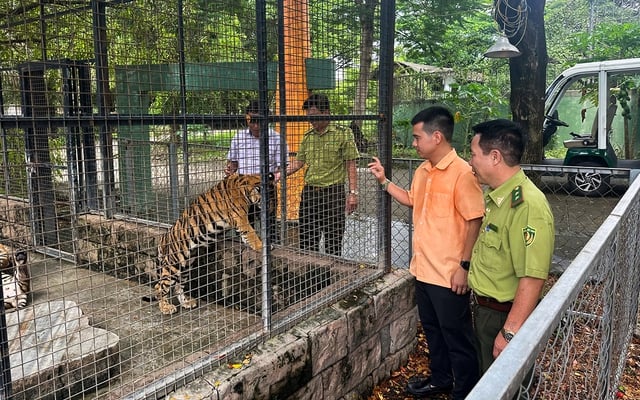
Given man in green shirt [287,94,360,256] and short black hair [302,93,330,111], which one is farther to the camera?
man in green shirt [287,94,360,256]

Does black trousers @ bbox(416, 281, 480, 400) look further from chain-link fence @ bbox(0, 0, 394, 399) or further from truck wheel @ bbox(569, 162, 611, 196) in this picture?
truck wheel @ bbox(569, 162, 611, 196)

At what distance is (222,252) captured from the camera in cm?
411

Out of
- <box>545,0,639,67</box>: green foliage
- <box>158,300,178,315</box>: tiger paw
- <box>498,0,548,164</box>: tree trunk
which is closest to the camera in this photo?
<box>158,300,178,315</box>: tiger paw

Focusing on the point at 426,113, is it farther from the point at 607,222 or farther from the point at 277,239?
the point at 277,239

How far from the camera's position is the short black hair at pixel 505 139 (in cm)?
248

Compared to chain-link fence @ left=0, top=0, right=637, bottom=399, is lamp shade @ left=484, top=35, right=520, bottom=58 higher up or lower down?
higher up

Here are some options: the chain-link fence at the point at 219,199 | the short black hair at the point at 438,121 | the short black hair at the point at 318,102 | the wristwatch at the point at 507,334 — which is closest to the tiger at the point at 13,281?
the chain-link fence at the point at 219,199

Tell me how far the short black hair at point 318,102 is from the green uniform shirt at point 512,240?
5.24ft

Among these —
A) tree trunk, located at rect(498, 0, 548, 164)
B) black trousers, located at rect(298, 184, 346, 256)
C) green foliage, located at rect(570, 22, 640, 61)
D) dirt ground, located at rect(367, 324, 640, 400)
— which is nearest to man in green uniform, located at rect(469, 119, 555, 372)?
dirt ground, located at rect(367, 324, 640, 400)

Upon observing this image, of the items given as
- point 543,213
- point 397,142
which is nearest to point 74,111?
point 543,213

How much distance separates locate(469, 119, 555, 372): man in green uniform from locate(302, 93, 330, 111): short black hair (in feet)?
4.84

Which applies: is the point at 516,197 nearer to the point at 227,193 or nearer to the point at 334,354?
the point at 334,354

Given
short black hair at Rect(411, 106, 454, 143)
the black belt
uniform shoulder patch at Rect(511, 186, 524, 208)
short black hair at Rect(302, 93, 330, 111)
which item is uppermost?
short black hair at Rect(302, 93, 330, 111)

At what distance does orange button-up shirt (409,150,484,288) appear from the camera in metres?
2.96
